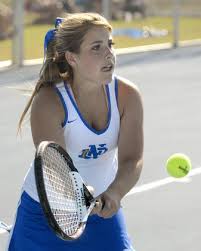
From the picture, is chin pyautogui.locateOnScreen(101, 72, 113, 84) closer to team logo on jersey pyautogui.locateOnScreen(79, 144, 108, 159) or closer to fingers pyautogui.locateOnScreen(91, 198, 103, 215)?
team logo on jersey pyautogui.locateOnScreen(79, 144, 108, 159)

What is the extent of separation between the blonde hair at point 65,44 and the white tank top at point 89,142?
0.06 m

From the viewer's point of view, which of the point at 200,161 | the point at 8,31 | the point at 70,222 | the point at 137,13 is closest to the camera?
the point at 70,222

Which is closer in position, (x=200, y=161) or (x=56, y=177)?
(x=56, y=177)

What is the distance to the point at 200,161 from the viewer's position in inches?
340

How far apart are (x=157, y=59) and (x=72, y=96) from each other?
12.7 m

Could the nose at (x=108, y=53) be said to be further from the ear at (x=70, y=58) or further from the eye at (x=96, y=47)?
the ear at (x=70, y=58)

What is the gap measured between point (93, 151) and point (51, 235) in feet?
1.36

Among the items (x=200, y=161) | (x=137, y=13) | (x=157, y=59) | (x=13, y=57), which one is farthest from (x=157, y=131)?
(x=137, y=13)

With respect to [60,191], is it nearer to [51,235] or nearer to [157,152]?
[51,235]

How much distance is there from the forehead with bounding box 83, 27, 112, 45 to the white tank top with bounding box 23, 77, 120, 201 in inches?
10.4

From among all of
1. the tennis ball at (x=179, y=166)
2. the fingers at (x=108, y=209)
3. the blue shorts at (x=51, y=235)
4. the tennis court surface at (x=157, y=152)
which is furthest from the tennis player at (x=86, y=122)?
the tennis ball at (x=179, y=166)

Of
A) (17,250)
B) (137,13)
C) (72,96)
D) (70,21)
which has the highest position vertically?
(70,21)

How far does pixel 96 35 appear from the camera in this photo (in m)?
3.91

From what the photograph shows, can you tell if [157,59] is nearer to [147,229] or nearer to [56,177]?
[147,229]
